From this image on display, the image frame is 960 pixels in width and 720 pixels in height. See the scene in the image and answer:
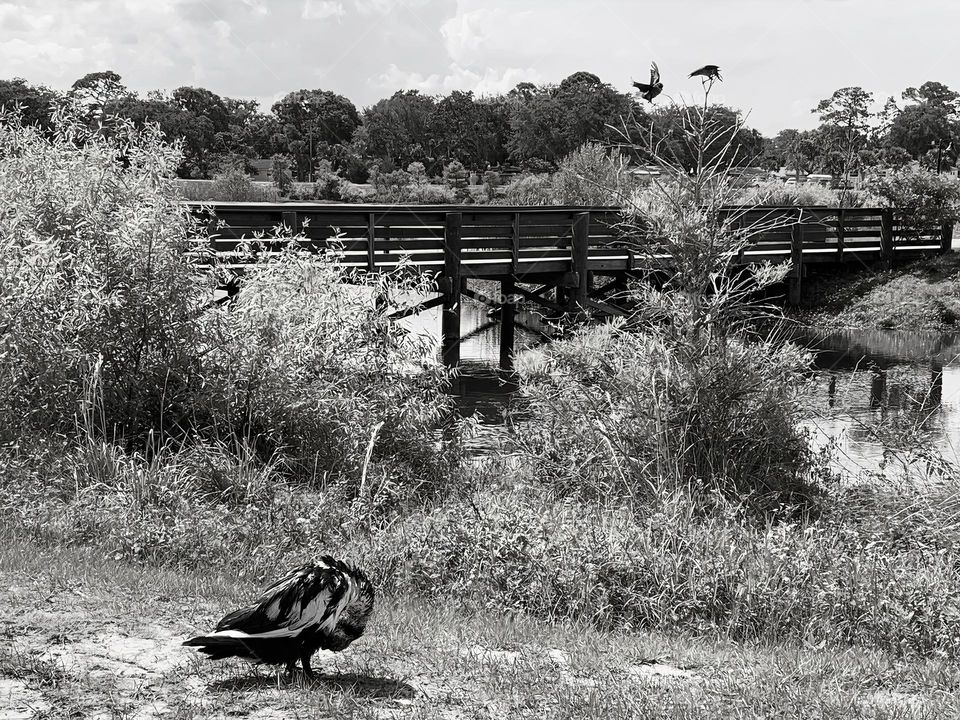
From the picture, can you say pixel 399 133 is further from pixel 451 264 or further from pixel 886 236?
pixel 451 264

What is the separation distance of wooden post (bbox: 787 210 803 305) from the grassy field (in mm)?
24426

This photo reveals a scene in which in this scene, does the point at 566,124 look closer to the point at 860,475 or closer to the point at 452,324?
the point at 452,324

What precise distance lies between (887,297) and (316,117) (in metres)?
70.3

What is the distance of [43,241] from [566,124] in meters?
71.5

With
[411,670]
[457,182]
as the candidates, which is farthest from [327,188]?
[411,670]

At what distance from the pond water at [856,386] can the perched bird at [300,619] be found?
21.1 feet

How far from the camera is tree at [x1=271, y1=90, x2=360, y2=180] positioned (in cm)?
8806

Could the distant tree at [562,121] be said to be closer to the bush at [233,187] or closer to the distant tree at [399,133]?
the distant tree at [399,133]

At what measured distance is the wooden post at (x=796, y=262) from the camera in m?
28.8

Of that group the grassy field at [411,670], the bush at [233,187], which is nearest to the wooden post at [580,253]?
the grassy field at [411,670]

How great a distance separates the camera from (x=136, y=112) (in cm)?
6234

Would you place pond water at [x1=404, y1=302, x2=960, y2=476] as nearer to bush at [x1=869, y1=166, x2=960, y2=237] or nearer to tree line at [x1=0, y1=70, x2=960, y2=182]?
bush at [x1=869, y1=166, x2=960, y2=237]

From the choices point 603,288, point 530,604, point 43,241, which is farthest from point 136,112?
point 530,604

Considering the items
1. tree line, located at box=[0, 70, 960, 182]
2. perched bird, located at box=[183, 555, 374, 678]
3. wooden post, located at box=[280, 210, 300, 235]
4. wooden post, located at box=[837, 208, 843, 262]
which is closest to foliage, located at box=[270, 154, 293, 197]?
tree line, located at box=[0, 70, 960, 182]
